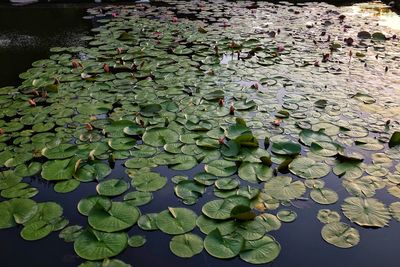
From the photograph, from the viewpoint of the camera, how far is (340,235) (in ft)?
8.16

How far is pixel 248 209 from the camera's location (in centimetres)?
252

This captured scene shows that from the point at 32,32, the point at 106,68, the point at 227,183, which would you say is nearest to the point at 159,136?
the point at 227,183

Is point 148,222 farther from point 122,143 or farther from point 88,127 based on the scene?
point 88,127

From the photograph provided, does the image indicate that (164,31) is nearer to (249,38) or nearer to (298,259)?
(249,38)

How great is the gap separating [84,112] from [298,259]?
2829mm

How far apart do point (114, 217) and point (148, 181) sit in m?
0.49

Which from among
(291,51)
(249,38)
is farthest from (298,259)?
Answer: (249,38)

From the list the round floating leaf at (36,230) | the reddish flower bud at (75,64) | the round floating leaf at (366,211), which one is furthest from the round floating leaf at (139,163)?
the reddish flower bud at (75,64)

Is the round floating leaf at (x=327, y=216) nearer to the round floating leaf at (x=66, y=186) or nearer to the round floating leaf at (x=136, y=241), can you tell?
the round floating leaf at (x=136, y=241)

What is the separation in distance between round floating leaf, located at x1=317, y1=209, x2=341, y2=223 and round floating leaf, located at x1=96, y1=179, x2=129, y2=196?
155 centimetres

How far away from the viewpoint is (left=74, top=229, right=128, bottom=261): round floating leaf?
2.27 meters

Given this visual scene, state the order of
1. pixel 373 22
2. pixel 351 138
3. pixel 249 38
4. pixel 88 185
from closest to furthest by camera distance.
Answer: pixel 88 185, pixel 351 138, pixel 249 38, pixel 373 22

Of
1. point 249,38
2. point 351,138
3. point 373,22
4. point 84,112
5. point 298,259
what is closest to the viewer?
point 298,259

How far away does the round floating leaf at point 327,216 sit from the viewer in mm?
2617
